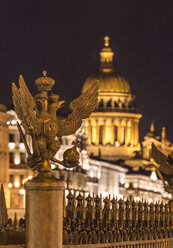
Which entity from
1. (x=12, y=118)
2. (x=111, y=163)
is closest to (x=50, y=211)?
(x=12, y=118)

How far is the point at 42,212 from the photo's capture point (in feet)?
69.5

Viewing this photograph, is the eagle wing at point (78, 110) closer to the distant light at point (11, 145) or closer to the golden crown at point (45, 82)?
the golden crown at point (45, 82)

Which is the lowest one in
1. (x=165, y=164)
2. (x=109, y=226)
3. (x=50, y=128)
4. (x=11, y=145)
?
(x=109, y=226)

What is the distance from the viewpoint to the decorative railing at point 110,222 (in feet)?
76.4

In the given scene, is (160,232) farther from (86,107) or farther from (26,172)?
(26,172)

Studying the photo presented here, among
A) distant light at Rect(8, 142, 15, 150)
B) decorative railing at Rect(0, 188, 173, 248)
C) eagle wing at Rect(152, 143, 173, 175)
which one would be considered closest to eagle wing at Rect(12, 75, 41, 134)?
decorative railing at Rect(0, 188, 173, 248)

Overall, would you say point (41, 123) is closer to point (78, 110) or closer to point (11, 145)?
point (78, 110)

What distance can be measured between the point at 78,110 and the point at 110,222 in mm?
3709

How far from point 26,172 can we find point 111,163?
2576 inches

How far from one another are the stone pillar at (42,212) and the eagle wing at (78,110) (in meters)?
1.34

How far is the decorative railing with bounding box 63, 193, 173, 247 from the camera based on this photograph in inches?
917

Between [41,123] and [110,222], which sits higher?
[41,123]

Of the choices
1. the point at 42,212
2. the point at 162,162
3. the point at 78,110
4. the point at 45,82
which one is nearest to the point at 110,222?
the point at 78,110

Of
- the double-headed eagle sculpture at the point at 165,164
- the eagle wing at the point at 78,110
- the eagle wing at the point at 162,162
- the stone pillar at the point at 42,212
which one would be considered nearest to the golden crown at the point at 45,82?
the eagle wing at the point at 78,110
